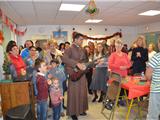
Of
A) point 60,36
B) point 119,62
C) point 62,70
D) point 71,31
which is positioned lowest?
point 62,70

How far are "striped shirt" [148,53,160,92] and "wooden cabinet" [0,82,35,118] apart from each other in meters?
1.79

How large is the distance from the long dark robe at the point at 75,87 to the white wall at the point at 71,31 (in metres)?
6.42

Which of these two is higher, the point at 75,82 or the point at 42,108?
the point at 75,82

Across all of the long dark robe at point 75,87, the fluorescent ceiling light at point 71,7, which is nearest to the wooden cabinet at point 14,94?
the long dark robe at point 75,87

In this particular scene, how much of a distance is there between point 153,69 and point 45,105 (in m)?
1.65

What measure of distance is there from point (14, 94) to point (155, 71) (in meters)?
2.09

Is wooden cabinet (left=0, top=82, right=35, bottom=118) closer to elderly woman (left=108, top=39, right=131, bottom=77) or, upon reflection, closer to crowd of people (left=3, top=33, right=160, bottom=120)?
crowd of people (left=3, top=33, right=160, bottom=120)

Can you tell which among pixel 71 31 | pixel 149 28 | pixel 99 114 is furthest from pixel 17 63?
pixel 149 28

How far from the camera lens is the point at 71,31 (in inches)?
392

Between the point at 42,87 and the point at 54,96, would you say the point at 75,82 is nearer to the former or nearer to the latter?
the point at 54,96

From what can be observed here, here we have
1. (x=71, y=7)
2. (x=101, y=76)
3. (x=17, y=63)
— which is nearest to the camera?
(x=17, y=63)

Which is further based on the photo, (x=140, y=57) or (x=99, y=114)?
(x=140, y=57)

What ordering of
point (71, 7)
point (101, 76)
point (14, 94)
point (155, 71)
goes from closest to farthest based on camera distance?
point (155, 71) → point (14, 94) → point (101, 76) → point (71, 7)

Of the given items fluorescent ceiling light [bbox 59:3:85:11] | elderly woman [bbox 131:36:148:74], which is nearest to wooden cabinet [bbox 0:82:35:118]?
elderly woman [bbox 131:36:148:74]
